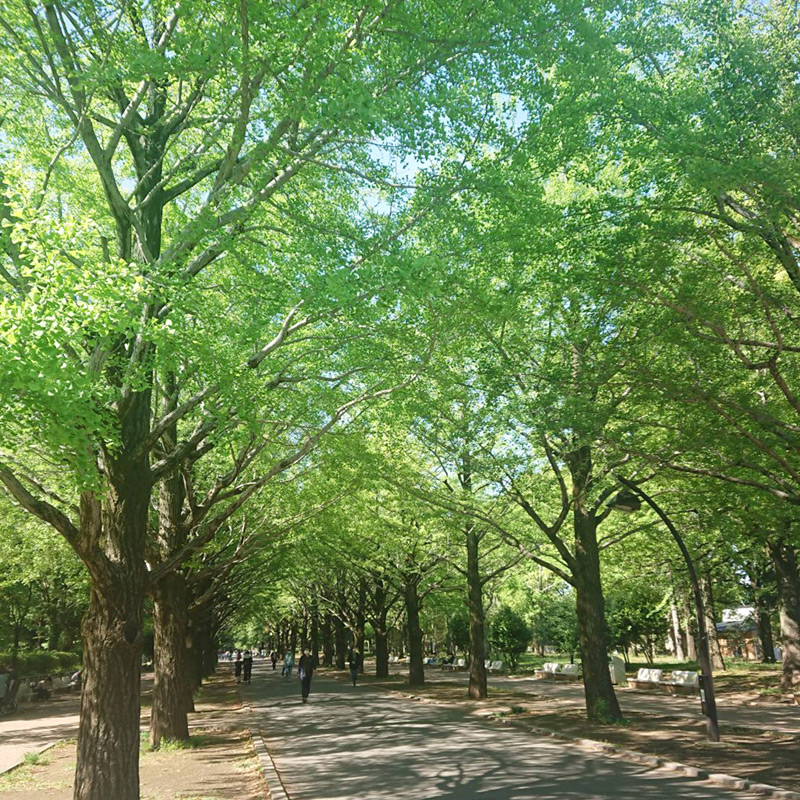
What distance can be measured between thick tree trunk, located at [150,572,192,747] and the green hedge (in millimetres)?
19107

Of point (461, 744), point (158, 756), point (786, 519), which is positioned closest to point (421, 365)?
point (461, 744)

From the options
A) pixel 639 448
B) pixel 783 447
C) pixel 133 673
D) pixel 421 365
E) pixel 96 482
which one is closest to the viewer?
pixel 96 482

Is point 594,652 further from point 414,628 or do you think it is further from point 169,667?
point 414,628

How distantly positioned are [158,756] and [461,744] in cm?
596

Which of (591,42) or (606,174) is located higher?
(606,174)

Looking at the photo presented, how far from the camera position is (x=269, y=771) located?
37.5ft

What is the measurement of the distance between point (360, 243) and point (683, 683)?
843 inches

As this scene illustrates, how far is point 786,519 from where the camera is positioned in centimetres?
1593

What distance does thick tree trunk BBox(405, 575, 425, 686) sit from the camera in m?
30.3

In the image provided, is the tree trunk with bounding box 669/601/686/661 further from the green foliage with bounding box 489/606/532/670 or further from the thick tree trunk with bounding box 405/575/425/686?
the thick tree trunk with bounding box 405/575/425/686

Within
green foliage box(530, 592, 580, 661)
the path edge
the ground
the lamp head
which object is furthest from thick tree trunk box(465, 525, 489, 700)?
green foliage box(530, 592, 580, 661)

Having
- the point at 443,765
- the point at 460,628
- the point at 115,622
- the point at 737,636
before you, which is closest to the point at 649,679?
the point at 443,765

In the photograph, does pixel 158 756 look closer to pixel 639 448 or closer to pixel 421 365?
pixel 421 365

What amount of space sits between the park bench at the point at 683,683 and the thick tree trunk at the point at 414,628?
10.6 m
